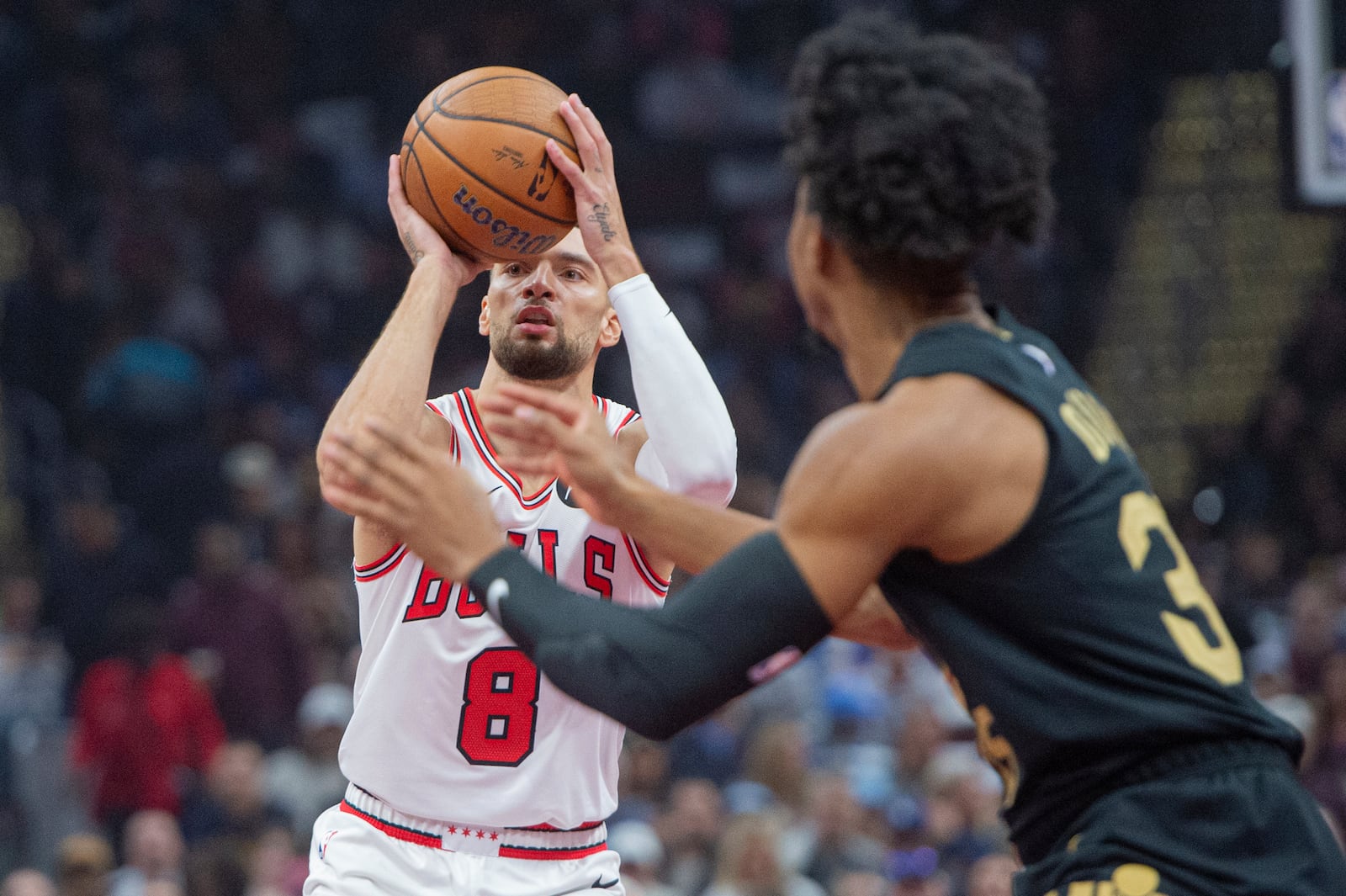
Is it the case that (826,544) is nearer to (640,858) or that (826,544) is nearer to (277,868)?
(640,858)

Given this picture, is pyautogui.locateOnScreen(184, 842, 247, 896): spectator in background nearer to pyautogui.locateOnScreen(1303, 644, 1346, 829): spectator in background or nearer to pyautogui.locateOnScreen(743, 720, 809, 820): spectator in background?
pyautogui.locateOnScreen(743, 720, 809, 820): spectator in background

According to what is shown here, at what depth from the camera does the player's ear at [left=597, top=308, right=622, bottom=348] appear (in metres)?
4.52

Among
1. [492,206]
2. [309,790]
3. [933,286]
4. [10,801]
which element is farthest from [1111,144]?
[933,286]

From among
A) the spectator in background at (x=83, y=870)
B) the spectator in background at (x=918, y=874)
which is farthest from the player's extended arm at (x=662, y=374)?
the spectator in background at (x=83, y=870)

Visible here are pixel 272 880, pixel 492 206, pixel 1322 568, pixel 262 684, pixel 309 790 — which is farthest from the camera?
pixel 1322 568

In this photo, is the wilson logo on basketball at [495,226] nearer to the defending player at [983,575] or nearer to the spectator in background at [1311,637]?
the defending player at [983,575]

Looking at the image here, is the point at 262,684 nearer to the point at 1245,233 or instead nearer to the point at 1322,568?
the point at 1322,568

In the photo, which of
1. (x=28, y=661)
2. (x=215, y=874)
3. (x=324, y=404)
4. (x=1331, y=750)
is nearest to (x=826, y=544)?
(x=215, y=874)

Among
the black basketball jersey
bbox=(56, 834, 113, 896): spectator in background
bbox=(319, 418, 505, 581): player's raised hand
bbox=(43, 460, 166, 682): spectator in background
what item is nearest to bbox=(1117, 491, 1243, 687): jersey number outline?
the black basketball jersey

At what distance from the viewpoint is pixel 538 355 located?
4.34m

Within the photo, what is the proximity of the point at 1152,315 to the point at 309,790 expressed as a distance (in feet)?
23.8

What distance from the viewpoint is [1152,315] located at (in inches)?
507

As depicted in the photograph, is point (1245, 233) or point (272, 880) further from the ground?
point (1245, 233)

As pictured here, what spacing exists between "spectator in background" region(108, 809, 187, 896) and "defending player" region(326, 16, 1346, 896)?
21.6 ft
